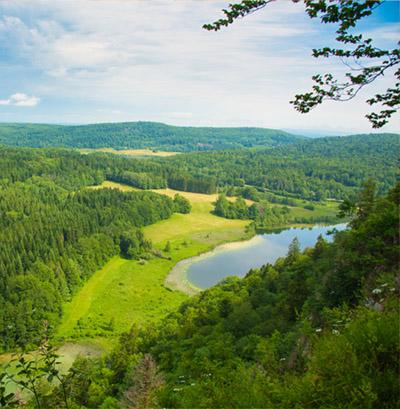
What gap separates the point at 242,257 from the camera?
73375mm

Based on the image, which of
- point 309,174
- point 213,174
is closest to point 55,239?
point 213,174

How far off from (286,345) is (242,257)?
57.5m

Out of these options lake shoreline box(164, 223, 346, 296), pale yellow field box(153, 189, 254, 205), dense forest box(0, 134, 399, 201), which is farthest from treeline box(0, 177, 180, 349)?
dense forest box(0, 134, 399, 201)

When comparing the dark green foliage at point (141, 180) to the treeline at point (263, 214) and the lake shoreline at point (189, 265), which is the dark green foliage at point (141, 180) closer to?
the treeline at point (263, 214)

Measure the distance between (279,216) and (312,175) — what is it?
64466 millimetres

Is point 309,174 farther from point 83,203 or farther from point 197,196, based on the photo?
point 83,203

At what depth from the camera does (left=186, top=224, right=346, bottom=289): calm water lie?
62.8 metres

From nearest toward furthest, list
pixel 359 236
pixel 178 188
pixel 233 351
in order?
pixel 359 236, pixel 233 351, pixel 178 188

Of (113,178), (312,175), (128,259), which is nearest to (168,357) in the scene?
(128,259)

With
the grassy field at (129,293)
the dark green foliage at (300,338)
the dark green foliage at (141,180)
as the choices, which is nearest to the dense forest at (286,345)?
the dark green foliage at (300,338)

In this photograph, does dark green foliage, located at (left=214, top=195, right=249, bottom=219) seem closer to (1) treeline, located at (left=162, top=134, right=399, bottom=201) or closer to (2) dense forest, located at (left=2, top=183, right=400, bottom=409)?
(1) treeline, located at (left=162, top=134, right=399, bottom=201)

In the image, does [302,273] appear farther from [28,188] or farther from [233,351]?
[28,188]

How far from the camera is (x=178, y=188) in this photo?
5507 inches

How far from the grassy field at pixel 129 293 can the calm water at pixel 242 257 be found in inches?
170
